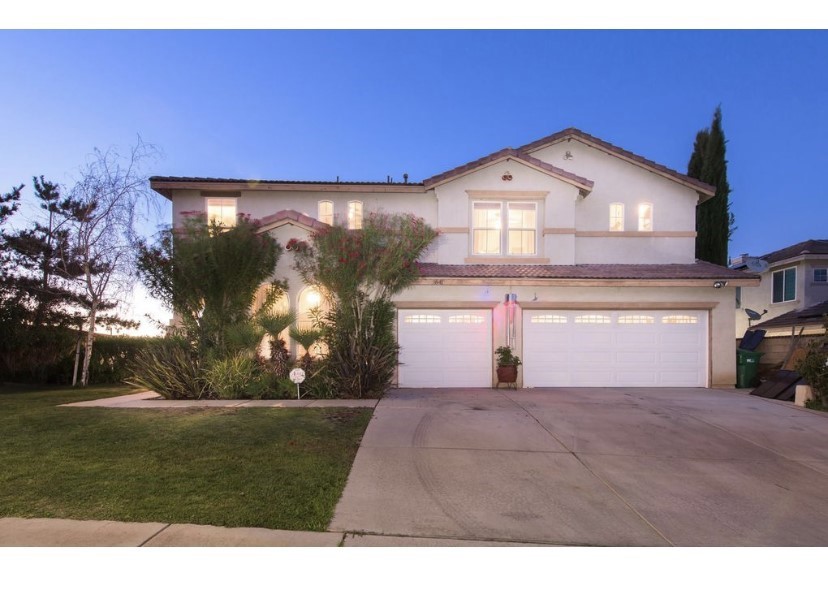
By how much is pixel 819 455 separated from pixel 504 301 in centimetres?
719

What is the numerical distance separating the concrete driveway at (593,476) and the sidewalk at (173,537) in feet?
0.52

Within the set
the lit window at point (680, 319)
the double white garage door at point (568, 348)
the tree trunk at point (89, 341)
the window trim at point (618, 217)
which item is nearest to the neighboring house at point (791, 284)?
the window trim at point (618, 217)

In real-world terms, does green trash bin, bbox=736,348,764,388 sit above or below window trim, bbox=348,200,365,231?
below

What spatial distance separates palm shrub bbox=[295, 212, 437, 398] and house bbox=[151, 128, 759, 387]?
868mm

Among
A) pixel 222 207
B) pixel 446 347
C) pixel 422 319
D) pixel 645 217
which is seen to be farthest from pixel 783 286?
pixel 222 207

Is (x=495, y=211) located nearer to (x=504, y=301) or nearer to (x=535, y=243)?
(x=535, y=243)

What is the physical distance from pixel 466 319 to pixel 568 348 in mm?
3032

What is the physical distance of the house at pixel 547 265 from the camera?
12.3 m

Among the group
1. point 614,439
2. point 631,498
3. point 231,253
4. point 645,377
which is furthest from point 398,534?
point 645,377

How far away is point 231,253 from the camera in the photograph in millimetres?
11031

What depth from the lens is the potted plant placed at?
469 inches

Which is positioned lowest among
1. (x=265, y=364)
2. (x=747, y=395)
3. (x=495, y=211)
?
(x=747, y=395)

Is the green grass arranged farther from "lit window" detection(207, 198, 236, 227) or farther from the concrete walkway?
"lit window" detection(207, 198, 236, 227)

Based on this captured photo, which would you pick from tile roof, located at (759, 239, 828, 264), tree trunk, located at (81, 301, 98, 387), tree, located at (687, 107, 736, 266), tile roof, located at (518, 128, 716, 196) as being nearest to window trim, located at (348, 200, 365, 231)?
tile roof, located at (518, 128, 716, 196)
